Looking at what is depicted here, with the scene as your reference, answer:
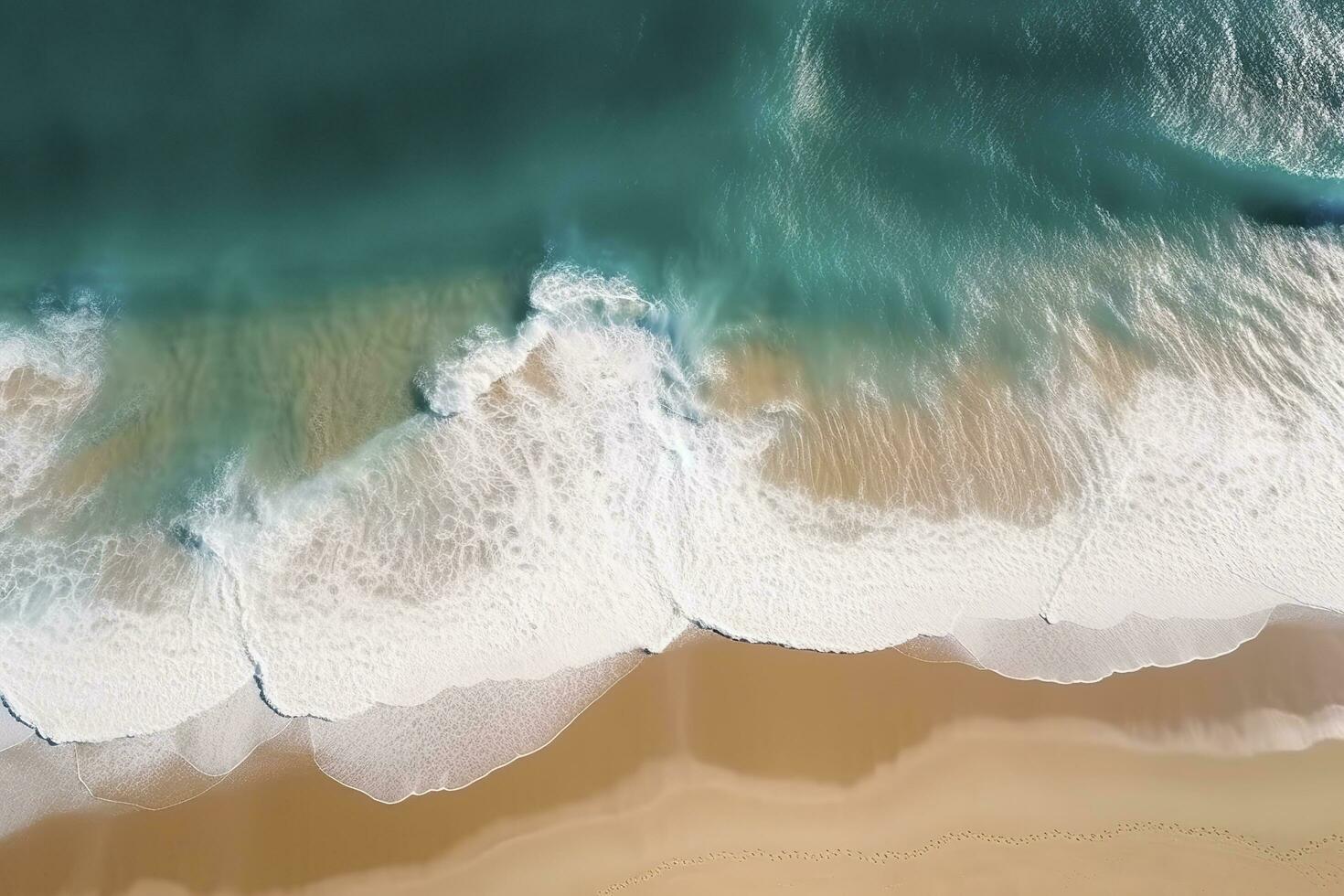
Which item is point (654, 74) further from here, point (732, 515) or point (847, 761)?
point (847, 761)

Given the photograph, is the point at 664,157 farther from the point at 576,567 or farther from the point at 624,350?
the point at 576,567

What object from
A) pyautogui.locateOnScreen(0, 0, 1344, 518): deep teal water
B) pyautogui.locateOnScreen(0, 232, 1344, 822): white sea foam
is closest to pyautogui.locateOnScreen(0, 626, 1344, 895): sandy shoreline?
pyautogui.locateOnScreen(0, 232, 1344, 822): white sea foam

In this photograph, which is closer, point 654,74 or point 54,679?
point 54,679

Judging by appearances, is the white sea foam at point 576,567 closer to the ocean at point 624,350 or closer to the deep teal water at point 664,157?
the ocean at point 624,350

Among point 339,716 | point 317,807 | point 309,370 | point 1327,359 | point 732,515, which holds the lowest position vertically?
point 317,807

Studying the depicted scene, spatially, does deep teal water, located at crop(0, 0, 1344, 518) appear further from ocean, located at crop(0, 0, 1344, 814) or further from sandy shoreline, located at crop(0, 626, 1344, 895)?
sandy shoreline, located at crop(0, 626, 1344, 895)

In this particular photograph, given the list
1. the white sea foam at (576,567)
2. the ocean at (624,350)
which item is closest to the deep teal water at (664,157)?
the ocean at (624,350)

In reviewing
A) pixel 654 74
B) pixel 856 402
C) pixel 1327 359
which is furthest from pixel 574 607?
pixel 1327 359
